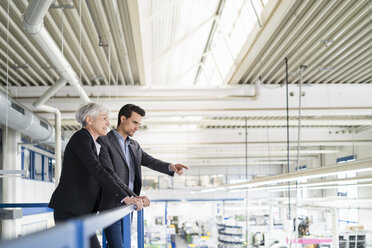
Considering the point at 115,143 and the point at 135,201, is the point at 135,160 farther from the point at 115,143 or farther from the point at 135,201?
the point at 135,201

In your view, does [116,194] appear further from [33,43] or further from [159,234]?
[159,234]

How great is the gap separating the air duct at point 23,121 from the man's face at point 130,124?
413 cm

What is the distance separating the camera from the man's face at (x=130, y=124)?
2744mm

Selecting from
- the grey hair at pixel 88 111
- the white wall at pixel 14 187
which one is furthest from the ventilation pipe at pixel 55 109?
the grey hair at pixel 88 111

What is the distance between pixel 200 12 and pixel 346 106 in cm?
361

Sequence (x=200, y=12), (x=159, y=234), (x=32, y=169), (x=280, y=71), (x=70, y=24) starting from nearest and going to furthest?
(x=70, y=24), (x=280, y=71), (x=200, y=12), (x=32, y=169), (x=159, y=234)

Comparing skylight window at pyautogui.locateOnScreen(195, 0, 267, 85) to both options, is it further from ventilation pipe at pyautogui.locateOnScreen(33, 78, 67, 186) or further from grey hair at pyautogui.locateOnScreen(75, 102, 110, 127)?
grey hair at pyautogui.locateOnScreen(75, 102, 110, 127)

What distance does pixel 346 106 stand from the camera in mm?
8953

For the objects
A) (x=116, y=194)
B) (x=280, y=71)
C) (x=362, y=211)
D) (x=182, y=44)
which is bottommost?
(x=362, y=211)

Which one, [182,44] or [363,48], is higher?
[182,44]

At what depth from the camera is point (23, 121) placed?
7480 millimetres

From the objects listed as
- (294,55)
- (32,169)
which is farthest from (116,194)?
(32,169)

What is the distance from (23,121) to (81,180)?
19.0 feet

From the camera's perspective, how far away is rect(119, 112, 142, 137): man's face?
2.74 meters
